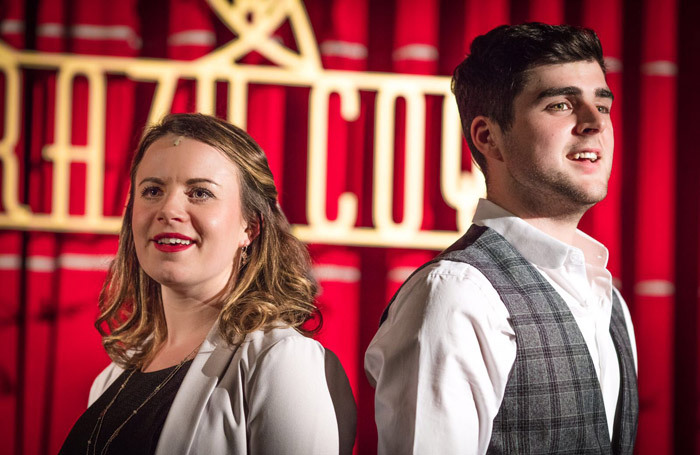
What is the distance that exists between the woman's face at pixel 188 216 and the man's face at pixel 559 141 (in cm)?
51

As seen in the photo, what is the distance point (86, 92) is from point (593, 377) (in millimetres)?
1866

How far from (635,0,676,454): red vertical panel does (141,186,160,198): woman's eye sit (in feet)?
5.73

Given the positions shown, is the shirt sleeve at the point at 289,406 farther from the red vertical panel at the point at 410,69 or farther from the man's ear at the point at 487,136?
the red vertical panel at the point at 410,69

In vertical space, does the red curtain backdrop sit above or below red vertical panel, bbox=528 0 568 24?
below

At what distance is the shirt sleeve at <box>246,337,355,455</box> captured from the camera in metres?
1.00

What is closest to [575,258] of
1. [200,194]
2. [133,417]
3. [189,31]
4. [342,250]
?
[200,194]

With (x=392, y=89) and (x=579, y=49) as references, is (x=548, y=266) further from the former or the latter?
(x=392, y=89)

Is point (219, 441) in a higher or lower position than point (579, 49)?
lower

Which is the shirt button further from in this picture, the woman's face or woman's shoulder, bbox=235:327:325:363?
the woman's face

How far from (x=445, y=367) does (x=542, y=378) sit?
6.3 inches

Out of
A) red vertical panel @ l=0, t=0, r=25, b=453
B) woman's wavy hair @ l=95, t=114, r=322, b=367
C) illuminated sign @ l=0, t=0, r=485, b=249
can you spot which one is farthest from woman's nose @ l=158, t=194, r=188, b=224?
red vertical panel @ l=0, t=0, r=25, b=453

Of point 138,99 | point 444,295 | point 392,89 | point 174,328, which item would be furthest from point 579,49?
point 138,99

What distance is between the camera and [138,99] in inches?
88.6

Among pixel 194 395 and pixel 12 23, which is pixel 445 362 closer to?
pixel 194 395
